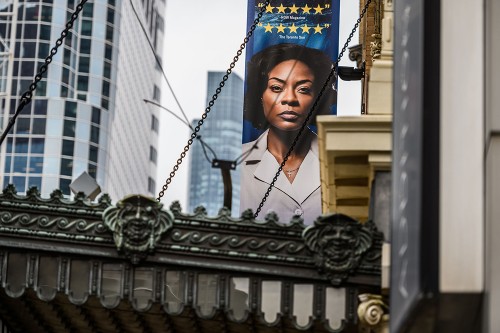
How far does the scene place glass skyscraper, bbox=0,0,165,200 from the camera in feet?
342

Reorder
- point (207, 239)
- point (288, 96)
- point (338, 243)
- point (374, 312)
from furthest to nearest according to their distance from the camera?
1. point (288, 96)
2. point (207, 239)
3. point (338, 243)
4. point (374, 312)

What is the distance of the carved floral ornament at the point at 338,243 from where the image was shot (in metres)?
13.6

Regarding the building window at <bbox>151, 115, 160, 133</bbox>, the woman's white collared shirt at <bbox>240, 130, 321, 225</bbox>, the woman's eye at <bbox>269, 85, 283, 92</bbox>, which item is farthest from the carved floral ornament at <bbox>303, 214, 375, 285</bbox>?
the building window at <bbox>151, 115, 160, 133</bbox>

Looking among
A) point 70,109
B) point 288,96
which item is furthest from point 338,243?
point 70,109

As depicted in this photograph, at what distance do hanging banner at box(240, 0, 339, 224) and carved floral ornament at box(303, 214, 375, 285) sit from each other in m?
12.8

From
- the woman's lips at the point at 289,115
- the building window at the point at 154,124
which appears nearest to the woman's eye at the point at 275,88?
the woman's lips at the point at 289,115

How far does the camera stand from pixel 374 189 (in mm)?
14555

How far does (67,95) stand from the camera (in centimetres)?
10644

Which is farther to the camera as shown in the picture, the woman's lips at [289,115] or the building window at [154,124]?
the building window at [154,124]

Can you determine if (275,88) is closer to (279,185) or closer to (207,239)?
(279,185)

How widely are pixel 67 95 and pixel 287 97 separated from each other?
79978 millimetres

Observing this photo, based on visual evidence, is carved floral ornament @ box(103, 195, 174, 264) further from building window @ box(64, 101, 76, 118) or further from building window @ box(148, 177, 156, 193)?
building window @ box(148, 177, 156, 193)

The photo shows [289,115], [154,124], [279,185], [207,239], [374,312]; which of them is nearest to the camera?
[374,312]

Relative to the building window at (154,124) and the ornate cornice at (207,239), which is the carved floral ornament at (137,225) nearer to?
the ornate cornice at (207,239)
